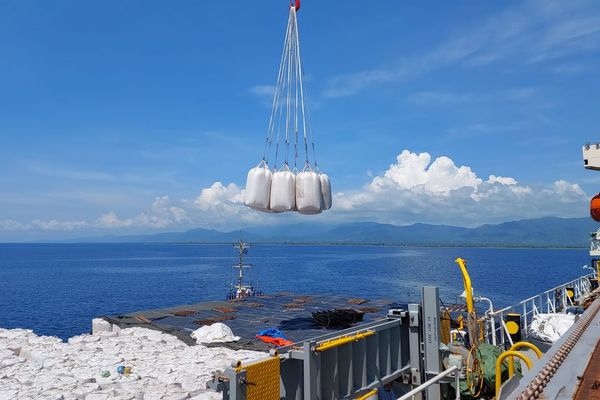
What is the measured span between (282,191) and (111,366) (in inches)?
409

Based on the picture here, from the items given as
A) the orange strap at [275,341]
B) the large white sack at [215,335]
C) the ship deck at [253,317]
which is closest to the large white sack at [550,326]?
the ship deck at [253,317]

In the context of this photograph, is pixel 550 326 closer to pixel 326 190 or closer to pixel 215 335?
pixel 326 190

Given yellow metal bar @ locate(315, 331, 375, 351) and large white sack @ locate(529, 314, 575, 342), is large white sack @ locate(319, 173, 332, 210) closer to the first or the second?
yellow metal bar @ locate(315, 331, 375, 351)

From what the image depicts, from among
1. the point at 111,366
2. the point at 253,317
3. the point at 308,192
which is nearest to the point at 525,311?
the point at 308,192

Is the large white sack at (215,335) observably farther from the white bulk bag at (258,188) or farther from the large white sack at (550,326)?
the large white sack at (550,326)

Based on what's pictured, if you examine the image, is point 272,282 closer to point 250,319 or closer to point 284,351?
point 250,319

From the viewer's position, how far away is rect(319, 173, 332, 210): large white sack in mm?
15867

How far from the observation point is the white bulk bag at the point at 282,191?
15.0 m

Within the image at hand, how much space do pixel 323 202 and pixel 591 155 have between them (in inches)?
465

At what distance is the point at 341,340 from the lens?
8.99 meters

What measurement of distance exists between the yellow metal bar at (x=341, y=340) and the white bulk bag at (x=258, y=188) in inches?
259

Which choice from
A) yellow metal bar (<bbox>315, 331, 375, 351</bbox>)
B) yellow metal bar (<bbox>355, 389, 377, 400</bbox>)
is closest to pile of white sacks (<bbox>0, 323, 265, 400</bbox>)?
yellow metal bar (<bbox>355, 389, 377, 400</bbox>)

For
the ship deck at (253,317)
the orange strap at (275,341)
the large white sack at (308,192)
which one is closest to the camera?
the large white sack at (308,192)

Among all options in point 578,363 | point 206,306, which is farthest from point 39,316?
point 578,363
